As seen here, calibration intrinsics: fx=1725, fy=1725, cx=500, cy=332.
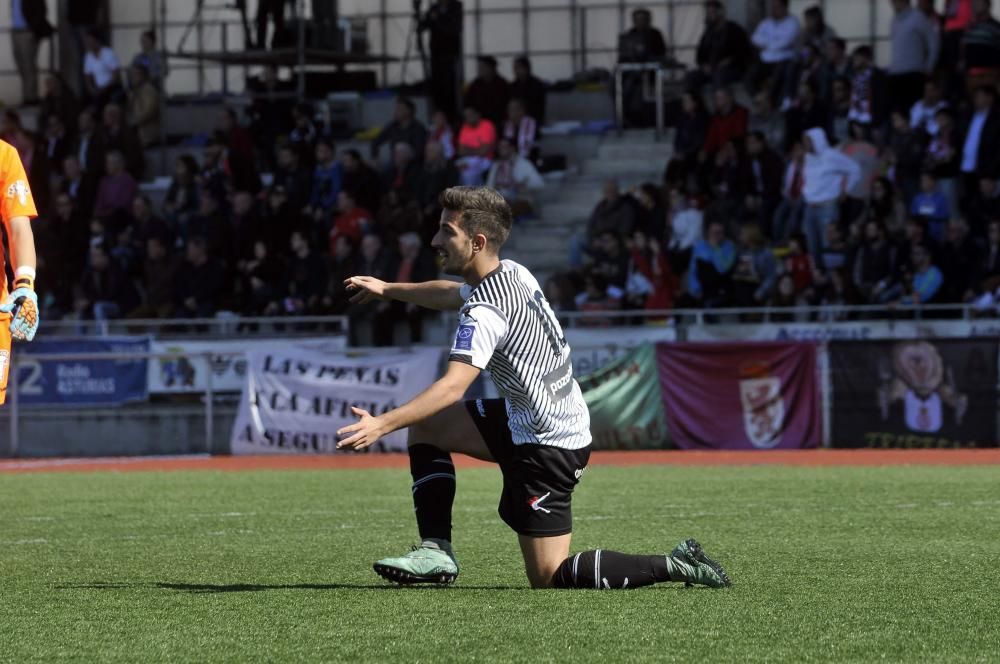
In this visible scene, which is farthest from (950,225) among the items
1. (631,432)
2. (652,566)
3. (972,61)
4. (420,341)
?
(652,566)

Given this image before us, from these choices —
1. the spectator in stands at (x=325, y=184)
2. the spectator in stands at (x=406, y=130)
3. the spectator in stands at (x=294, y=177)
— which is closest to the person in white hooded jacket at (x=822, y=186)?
the spectator in stands at (x=406, y=130)

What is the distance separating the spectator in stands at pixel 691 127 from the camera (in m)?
22.9

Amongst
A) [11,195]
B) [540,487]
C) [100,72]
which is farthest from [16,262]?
[100,72]

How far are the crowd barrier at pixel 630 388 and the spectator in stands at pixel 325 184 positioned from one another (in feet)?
10.0

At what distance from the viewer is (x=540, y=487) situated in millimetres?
7195

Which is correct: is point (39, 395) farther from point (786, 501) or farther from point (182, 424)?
point (786, 501)

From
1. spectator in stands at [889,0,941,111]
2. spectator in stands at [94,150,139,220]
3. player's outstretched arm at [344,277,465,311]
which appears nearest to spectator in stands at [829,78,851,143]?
spectator in stands at [889,0,941,111]

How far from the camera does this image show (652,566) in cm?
716

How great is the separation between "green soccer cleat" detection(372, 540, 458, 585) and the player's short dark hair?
4.44 feet

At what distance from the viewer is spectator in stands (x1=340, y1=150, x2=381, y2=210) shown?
23594 mm

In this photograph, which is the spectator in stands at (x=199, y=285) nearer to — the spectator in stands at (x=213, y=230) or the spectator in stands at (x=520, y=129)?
the spectator in stands at (x=213, y=230)

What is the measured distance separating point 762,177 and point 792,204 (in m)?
0.58

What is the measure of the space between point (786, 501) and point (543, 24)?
17.1m

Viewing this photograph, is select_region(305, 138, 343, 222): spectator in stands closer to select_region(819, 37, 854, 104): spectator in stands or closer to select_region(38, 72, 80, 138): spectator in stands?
select_region(38, 72, 80, 138): spectator in stands
